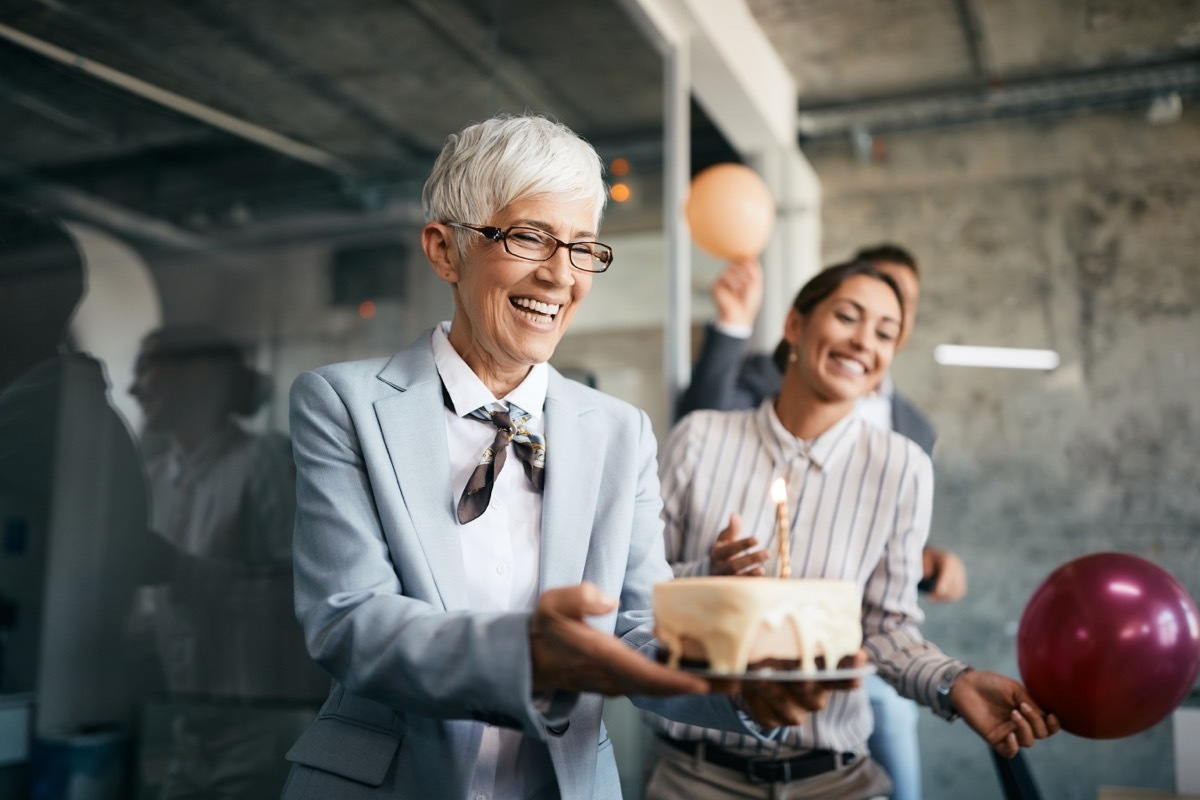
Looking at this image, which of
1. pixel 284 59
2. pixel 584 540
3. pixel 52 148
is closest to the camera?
pixel 584 540

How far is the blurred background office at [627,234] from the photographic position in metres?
1.66

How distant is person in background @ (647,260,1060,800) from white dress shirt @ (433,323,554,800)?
2.36 ft

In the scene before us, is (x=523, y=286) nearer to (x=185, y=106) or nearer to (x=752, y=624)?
(x=752, y=624)

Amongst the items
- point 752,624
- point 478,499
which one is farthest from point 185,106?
point 752,624

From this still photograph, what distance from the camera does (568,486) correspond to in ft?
4.70

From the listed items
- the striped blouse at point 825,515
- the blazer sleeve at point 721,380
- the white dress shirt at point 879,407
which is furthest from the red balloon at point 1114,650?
the blazer sleeve at point 721,380

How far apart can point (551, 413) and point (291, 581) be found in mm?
941

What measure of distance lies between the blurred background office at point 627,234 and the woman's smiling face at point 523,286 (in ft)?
2.21

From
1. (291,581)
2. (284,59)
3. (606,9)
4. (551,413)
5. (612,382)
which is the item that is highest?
(606,9)

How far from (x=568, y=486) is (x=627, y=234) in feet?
7.88

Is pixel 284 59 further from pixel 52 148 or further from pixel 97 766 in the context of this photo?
pixel 97 766

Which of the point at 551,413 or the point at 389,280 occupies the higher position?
the point at 389,280

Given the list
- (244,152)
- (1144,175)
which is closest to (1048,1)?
(1144,175)

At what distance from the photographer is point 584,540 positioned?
1427mm
